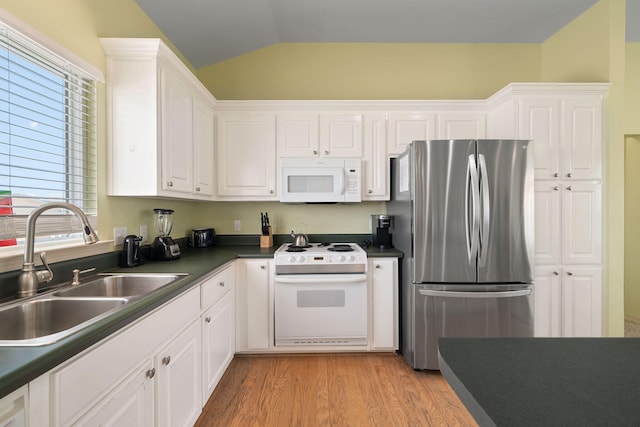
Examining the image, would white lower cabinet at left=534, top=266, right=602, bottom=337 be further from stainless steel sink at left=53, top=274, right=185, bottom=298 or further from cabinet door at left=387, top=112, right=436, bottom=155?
stainless steel sink at left=53, top=274, right=185, bottom=298

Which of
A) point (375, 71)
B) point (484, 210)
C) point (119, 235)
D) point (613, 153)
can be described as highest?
point (375, 71)

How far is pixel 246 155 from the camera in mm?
2861

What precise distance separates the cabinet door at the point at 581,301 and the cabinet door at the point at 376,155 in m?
1.64

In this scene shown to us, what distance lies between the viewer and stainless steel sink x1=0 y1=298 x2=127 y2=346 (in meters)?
1.13

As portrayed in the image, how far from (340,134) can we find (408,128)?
2.17ft

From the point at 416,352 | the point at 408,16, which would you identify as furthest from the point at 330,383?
the point at 408,16

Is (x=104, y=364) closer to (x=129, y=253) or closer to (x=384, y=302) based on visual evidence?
(x=129, y=253)

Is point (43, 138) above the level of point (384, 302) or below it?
above

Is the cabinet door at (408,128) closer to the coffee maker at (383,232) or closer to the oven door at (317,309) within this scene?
the coffee maker at (383,232)

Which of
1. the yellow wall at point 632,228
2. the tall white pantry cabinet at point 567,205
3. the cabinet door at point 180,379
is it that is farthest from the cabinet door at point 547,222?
the cabinet door at point 180,379

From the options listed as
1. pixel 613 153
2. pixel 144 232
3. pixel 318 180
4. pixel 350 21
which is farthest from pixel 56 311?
pixel 613 153

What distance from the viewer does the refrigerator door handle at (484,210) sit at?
7.08ft

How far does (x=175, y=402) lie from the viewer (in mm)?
1414

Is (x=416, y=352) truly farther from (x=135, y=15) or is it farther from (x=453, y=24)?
(x=135, y=15)
